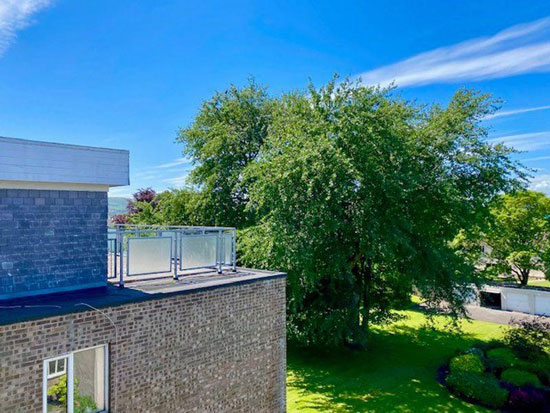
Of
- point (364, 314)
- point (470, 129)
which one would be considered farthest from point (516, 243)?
point (364, 314)

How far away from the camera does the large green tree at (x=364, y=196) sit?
14477 mm

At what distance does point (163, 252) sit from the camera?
8656 mm

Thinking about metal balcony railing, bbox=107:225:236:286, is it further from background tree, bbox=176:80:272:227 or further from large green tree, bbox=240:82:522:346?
background tree, bbox=176:80:272:227

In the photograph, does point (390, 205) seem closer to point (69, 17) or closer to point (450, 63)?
point (450, 63)

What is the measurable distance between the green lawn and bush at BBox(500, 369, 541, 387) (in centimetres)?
243

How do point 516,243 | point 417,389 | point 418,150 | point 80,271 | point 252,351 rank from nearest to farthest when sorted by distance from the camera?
point 80,271 < point 252,351 < point 417,389 < point 418,150 < point 516,243

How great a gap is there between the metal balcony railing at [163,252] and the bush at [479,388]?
426 inches

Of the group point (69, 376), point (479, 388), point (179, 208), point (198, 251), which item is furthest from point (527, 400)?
point (179, 208)

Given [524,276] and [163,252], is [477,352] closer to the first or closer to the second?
[163,252]

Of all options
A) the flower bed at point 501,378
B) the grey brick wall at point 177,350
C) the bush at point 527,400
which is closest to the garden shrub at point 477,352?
the flower bed at point 501,378

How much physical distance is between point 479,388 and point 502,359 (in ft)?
12.7

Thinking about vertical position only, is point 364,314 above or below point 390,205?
below

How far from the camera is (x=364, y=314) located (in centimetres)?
1717

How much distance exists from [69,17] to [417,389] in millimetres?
20153
